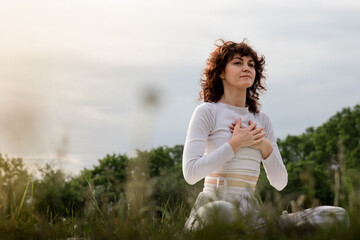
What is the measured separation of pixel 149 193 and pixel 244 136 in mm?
1528

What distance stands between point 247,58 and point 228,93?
40 centimetres

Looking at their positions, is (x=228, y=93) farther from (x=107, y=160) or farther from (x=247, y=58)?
(x=107, y=160)

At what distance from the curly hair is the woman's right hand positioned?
0.53m

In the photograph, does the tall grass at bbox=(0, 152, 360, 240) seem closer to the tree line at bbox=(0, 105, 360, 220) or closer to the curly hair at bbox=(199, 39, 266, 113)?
the tree line at bbox=(0, 105, 360, 220)

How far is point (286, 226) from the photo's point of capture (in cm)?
297

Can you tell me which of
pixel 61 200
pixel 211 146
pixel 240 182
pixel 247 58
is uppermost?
pixel 247 58

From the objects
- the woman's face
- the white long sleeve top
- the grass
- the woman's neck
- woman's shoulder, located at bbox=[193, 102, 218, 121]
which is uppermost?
the woman's face

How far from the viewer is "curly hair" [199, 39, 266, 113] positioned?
450 centimetres

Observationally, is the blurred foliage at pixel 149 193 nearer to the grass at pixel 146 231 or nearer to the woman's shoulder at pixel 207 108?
the grass at pixel 146 231

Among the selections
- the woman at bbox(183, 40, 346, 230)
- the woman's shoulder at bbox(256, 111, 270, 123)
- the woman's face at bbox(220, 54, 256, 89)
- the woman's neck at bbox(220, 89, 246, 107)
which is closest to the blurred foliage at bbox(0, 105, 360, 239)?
the woman at bbox(183, 40, 346, 230)

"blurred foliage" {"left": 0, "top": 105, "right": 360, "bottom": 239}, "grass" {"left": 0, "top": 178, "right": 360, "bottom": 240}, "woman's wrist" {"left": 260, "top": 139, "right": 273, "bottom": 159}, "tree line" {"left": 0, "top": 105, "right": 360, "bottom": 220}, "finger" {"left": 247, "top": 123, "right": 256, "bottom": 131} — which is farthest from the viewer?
"tree line" {"left": 0, "top": 105, "right": 360, "bottom": 220}

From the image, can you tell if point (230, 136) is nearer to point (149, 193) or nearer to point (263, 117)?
point (263, 117)

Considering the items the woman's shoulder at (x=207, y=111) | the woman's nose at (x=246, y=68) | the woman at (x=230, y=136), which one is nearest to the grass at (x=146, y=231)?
the woman at (x=230, y=136)

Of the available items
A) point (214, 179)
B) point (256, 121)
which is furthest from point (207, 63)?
point (214, 179)
